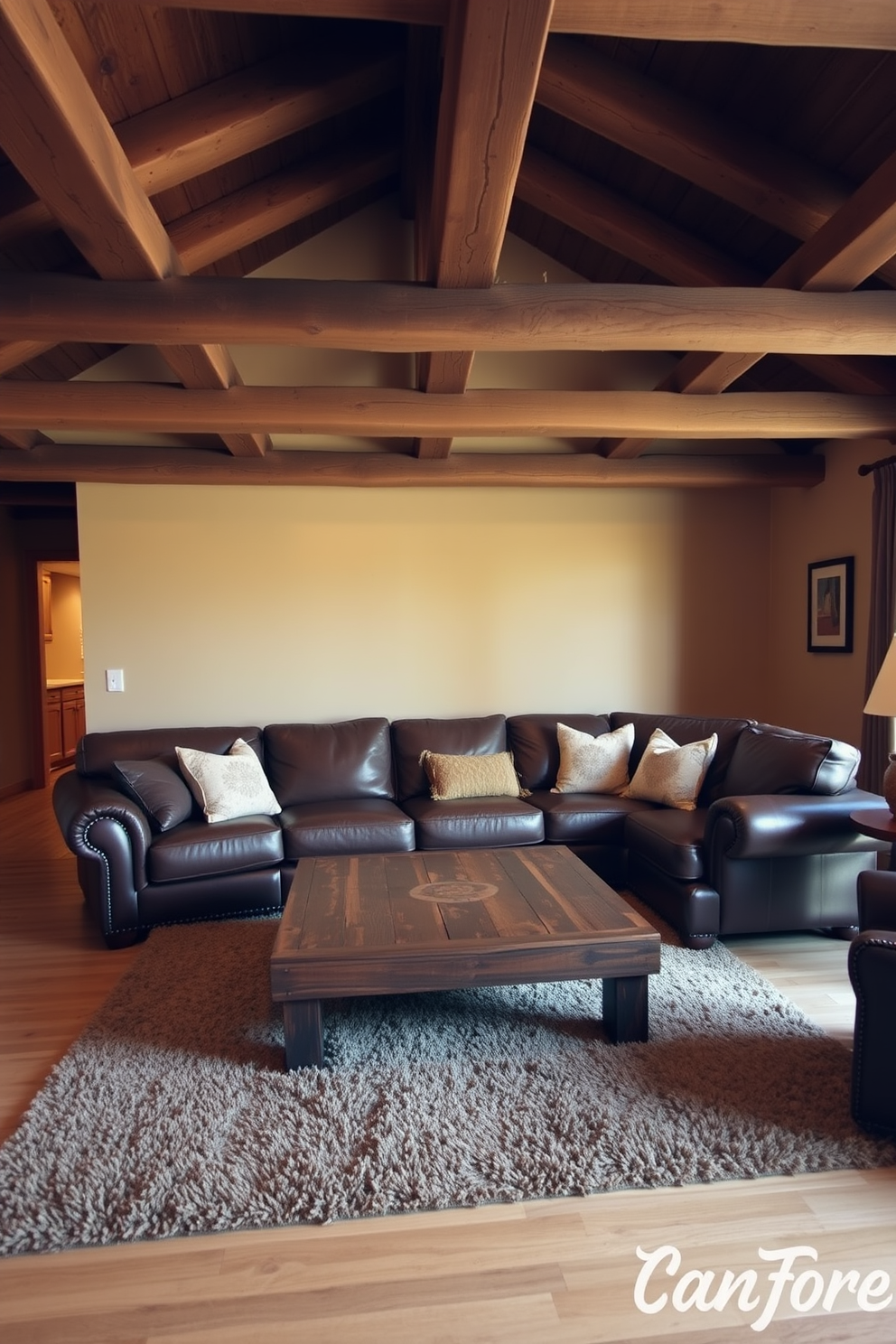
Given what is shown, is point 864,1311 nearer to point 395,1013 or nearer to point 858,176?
point 395,1013

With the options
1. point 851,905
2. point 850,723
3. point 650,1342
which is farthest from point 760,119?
point 650,1342

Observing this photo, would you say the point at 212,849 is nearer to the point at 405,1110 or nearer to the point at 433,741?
the point at 433,741

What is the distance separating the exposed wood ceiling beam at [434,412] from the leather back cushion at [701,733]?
1.57 meters

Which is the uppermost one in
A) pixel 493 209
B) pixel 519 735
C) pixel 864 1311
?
pixel 493 209

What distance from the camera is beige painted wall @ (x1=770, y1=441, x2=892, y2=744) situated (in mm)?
4160

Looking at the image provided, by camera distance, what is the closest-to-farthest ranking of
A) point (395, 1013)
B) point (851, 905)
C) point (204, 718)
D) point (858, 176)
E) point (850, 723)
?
1. point (395, 1013)
2. point (858, 176)
3. point (851, 905)
4. point (850, 723)
5. point (204, 718)

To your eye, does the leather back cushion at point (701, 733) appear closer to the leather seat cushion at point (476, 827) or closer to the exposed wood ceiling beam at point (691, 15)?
the leather seat cushion at point (476, 827)

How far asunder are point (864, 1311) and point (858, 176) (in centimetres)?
353

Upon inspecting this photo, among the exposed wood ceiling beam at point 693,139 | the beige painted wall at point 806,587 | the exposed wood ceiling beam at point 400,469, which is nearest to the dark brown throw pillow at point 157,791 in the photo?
the exposed wood ceiling beam at point 400,469

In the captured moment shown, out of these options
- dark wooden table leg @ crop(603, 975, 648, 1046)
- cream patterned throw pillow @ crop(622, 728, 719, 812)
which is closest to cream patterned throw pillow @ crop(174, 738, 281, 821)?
cream patterned throw pillow @ crop(622, 728, 719, 812)

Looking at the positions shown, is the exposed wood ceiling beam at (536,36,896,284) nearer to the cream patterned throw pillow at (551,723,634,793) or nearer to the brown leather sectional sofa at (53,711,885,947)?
the brown leather sectional sofa at (53,711,885,947)

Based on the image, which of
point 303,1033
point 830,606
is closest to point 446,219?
point 303,1033

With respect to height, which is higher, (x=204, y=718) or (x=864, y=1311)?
(x=204, y=718)

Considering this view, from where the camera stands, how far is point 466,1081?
→ 7.16 feet
